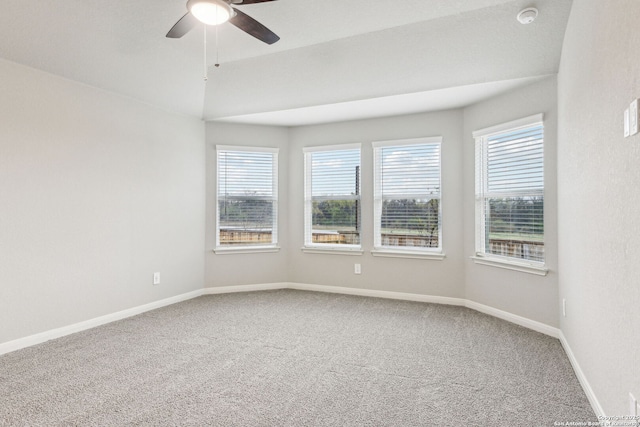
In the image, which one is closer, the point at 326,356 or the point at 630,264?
the point at 630,264

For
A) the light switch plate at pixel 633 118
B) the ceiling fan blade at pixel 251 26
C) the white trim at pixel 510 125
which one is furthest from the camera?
the white trim at pixel 510 125

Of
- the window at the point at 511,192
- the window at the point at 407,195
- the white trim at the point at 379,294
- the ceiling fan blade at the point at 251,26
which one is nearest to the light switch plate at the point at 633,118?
the ceiling fan blade at the point at 251,26

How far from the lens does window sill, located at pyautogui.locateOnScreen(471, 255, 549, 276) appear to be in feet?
10.9

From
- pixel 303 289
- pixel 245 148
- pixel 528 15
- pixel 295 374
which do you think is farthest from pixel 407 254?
pixel 528 15

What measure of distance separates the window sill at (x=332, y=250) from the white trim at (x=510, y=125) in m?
2.10

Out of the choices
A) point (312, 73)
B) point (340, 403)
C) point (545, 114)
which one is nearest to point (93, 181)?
point (312, 73)

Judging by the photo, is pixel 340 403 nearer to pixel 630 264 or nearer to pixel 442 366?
pixel 442 366

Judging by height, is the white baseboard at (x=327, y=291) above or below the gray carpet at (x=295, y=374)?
Result: above

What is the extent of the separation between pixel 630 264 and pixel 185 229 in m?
4.44

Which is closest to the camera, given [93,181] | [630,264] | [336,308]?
[630,264]

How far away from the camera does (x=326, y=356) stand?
2818mm

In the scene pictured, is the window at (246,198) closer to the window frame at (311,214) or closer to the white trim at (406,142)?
the window frame at (311,214)

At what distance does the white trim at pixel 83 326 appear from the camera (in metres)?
2.94

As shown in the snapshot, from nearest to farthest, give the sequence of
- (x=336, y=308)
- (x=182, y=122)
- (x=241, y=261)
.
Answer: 1. (x=336, y=308)
2. (x=182, y=122)
3. (x=241, y=261)
